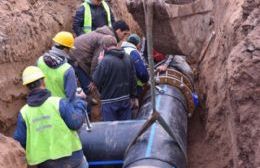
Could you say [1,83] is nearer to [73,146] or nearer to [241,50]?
[73,146]

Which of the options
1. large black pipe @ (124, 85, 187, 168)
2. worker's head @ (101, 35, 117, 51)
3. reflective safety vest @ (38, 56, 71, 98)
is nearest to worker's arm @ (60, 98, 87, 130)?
large black pipe @ (124, 85, 187, 168)

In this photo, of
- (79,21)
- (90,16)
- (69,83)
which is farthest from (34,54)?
(69,83)

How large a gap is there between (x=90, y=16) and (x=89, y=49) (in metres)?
1.23

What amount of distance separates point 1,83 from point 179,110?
281 cm

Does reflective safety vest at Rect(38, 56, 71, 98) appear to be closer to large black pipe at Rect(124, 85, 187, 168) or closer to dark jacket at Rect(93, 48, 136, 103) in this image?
dark jacket at Rect(93, 48, 136, 103)

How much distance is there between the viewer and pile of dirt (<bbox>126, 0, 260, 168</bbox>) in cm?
452

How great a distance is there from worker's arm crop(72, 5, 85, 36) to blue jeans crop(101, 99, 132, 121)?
2100 millimetres

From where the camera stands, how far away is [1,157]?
16.4 ft

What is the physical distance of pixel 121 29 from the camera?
27.3 feet

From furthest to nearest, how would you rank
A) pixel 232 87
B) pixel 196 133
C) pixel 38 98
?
pixel 196 133, pixel 38 98, pixel 232 87

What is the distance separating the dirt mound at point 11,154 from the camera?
5.04 metres

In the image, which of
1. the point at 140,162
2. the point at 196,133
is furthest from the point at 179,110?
the point at 140,162

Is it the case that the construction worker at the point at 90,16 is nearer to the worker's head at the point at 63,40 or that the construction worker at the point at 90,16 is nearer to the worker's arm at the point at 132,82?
the worker's arm at the point at 132,82

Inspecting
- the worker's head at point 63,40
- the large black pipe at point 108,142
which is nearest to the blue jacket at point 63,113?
the large black pipe at point 108,142
